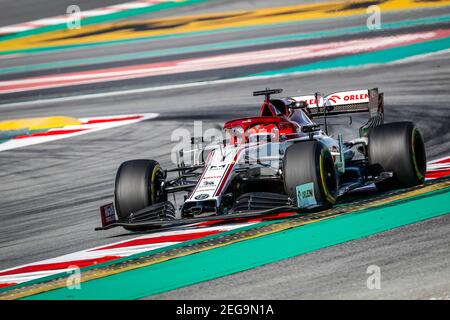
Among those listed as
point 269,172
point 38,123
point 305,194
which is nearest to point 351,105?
point 269,172

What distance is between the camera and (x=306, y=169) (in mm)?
9758

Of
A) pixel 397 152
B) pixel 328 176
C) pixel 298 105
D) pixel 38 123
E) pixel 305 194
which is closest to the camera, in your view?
pixel 305 194

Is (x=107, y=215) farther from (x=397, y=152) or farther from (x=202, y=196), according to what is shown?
(x=397, y=152)

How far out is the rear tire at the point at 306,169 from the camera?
9.74 m

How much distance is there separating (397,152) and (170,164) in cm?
518

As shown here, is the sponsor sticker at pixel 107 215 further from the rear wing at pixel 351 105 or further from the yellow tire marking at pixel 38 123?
the yellow tire marking at pixel 38 123

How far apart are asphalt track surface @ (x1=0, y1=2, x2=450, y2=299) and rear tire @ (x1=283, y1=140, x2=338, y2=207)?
3.80ft

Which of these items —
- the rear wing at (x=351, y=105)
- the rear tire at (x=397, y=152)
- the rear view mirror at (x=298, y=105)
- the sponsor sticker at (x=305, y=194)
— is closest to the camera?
the sponsor sticker at (x=305, y=194)

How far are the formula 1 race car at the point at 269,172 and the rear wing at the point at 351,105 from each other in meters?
0.79

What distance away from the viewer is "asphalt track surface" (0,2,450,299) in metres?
7.43

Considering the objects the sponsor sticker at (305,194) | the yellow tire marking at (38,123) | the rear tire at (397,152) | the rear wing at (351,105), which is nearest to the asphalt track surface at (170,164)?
the yellow tire marking at (38,123)

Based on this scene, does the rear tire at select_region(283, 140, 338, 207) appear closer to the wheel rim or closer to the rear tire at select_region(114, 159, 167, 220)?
the wheel rim

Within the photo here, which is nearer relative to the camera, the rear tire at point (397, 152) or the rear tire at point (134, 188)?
the rear tire at point (134, 188)
